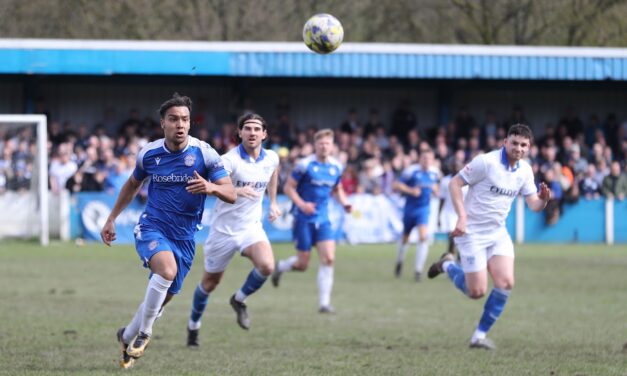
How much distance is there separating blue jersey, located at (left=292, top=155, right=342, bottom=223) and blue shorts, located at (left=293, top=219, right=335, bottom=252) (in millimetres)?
77

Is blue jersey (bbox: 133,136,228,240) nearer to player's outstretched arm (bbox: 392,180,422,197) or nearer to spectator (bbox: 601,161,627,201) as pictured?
player's outstretched arm (bbox: 392,180,422,197)

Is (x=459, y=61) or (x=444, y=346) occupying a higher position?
(x=459, y=61)

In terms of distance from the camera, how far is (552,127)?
3036 centimetres

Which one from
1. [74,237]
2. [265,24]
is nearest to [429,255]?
[74,237]

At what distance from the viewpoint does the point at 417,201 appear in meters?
18.5

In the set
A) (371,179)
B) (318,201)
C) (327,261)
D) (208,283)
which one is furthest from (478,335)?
(371,179)

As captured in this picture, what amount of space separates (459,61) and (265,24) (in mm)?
10669

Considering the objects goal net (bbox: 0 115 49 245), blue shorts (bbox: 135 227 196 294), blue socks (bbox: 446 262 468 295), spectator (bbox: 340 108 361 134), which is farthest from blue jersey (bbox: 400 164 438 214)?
blue shorts (bbox: 135 227 196 294)

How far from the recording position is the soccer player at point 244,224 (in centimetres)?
1049

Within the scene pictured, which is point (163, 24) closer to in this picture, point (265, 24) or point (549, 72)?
point (265, 24)

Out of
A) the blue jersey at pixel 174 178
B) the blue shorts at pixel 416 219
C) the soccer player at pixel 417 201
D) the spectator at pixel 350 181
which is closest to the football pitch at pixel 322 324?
the soccer player at pixel 417 201

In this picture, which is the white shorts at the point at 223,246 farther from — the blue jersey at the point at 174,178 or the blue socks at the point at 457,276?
the blue socks at the point at 457,276

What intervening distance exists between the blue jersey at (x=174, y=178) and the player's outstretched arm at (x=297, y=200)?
189 inches

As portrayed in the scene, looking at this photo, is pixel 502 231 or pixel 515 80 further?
pixel 515 80
